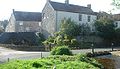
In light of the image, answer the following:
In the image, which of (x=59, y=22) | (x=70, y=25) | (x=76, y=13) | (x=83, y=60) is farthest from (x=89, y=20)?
(x=83, y=60)

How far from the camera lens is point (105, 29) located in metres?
59.3

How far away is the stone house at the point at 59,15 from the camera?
61341mm

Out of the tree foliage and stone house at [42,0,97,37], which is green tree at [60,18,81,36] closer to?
the tree foliage

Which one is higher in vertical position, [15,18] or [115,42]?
[15,18]

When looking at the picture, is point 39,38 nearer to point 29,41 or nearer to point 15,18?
point 29,41

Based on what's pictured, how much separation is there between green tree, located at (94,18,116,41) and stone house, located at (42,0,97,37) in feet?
14.5

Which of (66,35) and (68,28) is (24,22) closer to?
(68,28)

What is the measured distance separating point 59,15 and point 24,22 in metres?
15.1

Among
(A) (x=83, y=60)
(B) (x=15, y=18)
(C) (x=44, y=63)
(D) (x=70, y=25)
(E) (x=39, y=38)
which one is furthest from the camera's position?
(B) (x=15, y=18)

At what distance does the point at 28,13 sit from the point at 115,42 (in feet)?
84.6

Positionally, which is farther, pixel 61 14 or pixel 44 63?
pixel 61 14

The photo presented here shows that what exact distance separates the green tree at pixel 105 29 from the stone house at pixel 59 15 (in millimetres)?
4406

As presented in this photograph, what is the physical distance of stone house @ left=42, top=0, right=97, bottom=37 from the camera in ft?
201

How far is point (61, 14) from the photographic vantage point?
202 feet
